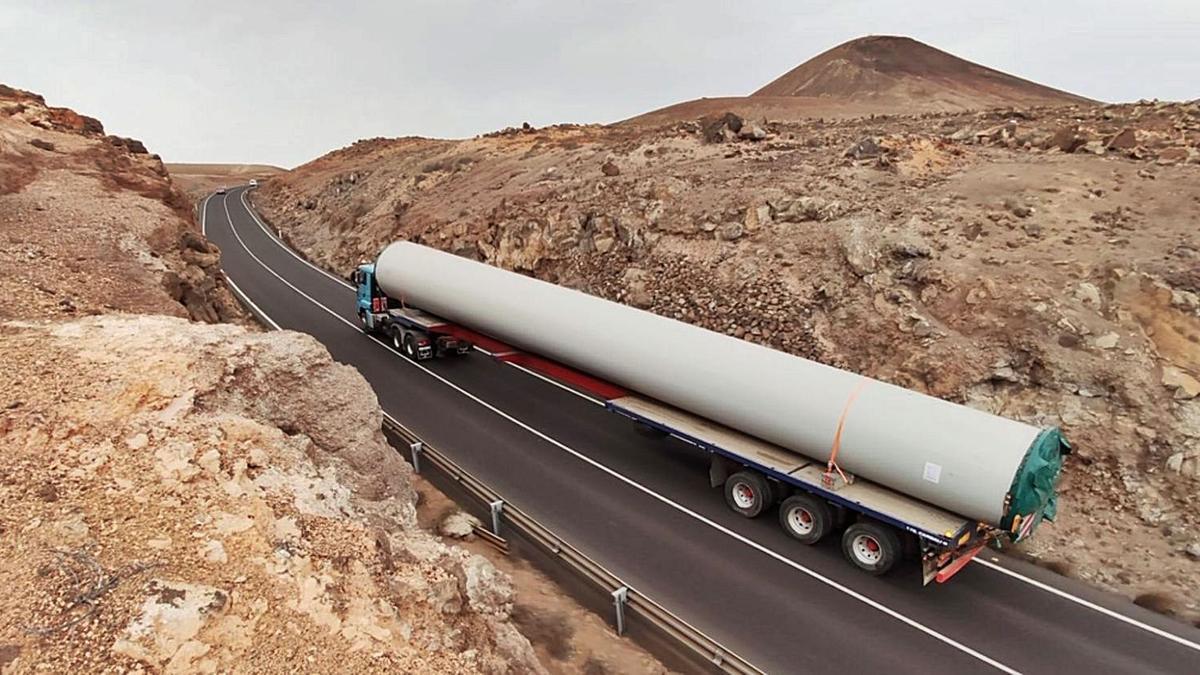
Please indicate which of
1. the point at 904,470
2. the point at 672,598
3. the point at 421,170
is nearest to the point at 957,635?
the point at 904,470

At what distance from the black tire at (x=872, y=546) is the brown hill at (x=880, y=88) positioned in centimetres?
5270

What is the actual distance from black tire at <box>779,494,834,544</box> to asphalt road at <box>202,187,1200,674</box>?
0.30 metres

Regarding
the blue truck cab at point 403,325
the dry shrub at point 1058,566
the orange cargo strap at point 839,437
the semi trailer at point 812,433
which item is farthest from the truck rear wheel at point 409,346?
the dry shrub at point 1058,566

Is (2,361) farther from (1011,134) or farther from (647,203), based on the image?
(1011,134)

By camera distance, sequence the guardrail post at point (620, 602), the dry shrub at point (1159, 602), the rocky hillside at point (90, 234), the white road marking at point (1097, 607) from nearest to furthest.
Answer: the guardrail post at point (620, 602) → the white road marking at point (1097, 607) → the dry shrub at point (1159, 602) → the rocky hillside at point (90, 234)

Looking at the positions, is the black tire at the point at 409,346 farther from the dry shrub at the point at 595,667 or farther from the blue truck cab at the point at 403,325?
the dry shrub at the point at 595,667

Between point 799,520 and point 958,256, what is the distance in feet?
40.0

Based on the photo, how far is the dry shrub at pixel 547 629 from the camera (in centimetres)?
1138

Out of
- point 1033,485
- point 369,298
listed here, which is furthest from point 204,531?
point 369,298

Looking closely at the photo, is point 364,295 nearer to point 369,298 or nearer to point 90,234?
point 369,298

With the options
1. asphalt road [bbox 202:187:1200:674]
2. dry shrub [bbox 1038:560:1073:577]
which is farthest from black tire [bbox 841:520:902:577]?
dry shrub [bbox 1038:560:1073:577]

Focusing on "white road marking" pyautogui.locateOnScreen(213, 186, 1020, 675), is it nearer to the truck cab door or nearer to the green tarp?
the green tarp

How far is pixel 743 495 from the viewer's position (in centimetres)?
1545

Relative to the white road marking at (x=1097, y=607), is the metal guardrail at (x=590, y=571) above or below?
above
